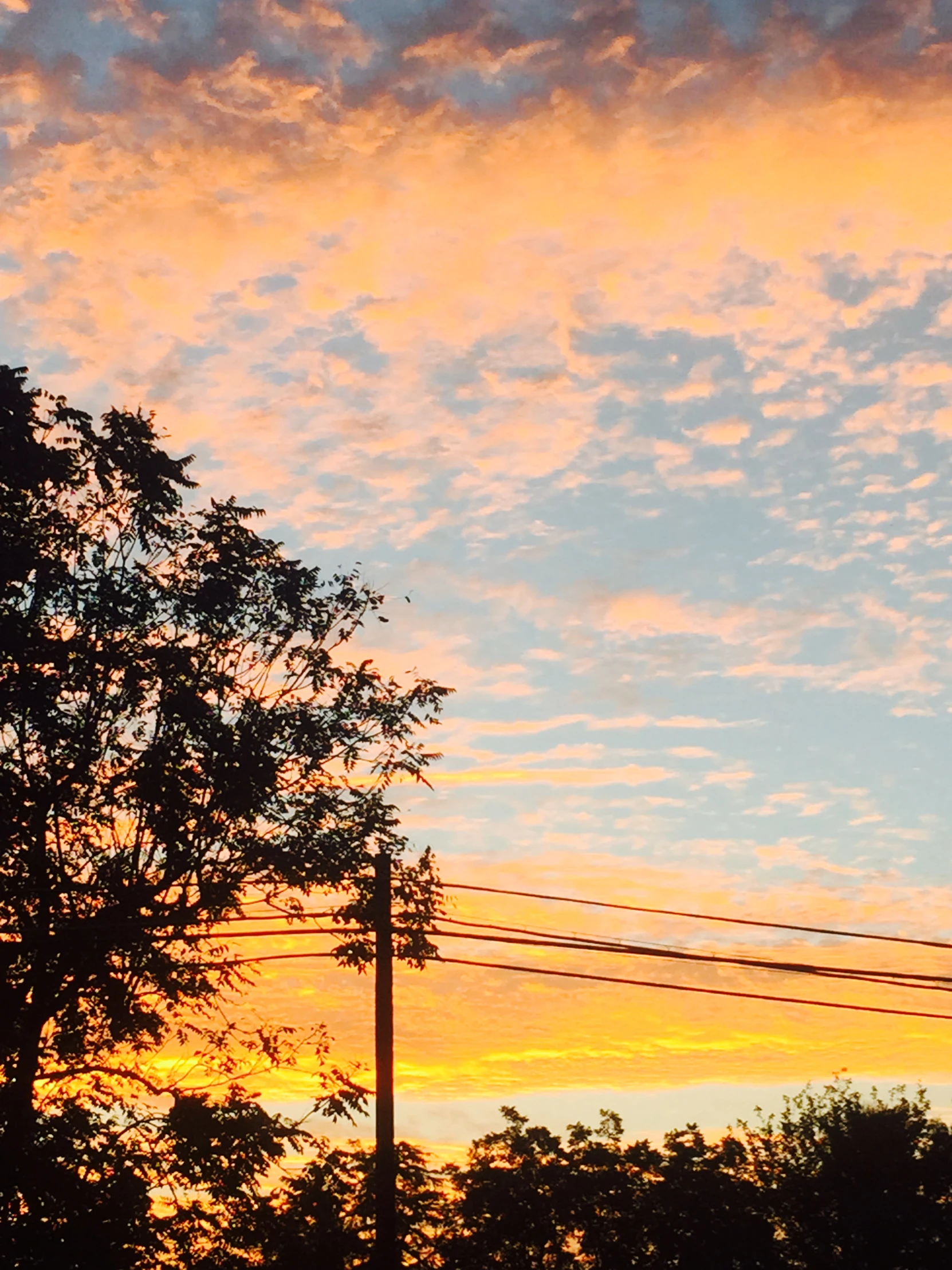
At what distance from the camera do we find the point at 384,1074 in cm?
1758

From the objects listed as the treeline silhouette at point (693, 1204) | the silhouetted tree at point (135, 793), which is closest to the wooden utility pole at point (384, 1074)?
the silhouetted tree at point (135, 793)

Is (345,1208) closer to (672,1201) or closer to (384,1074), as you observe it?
(672,1201)

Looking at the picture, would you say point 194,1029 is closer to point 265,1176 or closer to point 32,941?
point 265,1176

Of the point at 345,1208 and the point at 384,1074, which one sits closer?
the point at 384,1074

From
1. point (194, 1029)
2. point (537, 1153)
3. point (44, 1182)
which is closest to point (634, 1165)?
point (537, 1153)

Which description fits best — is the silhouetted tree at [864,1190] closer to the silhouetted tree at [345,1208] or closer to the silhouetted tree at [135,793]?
the silhouetted tree at [345,1208]

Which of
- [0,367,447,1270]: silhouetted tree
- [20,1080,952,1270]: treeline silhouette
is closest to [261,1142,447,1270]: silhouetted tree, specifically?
[20,1080,952,1270]: treeline silhouette

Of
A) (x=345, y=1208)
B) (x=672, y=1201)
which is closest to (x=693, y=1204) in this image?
(x=672, y=1201)

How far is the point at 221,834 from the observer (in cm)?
2525

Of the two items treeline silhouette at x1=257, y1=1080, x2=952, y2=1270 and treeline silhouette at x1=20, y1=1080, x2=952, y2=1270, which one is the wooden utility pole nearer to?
treeline silhouette at x1=20, y1=1080, x2=952, y2=1270

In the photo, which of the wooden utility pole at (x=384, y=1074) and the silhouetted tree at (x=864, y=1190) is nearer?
the wooden utility pole at (x=384, y=1074)

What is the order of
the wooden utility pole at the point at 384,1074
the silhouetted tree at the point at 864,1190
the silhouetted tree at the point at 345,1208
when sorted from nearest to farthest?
the wooden utility pole at the point at 384,1074, the silhouetted tree at the point at 345,1208, the silhouetted tree at the point at 864,1190

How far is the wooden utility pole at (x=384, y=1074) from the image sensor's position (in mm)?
16906

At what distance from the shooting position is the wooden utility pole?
1691 centimetres
